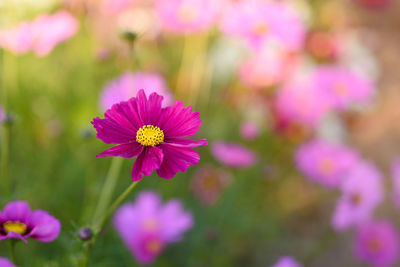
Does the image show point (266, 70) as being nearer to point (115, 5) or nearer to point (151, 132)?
point (115, 5)

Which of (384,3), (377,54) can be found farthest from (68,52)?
(384,3)

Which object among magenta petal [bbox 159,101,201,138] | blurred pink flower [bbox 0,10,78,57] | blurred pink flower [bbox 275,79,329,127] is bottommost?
blurred pink flower [bbox 275,79,329,127]

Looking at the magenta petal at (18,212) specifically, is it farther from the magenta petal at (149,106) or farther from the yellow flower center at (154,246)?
the yellow flower center at (154,246)

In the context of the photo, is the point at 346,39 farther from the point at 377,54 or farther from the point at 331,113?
the point at 331,113

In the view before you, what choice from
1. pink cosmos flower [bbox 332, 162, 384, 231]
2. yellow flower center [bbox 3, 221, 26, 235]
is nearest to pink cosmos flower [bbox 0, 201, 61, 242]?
yellow flower center [bbox 3, 221, 26, 235]

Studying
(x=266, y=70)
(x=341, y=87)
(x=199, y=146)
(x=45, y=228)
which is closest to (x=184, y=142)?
(x=45, y=228)

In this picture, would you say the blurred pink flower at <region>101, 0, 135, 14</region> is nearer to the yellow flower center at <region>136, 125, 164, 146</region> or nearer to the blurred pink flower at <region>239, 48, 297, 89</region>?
the blurred pink flower at <region>239, 48, 297, 89</region>

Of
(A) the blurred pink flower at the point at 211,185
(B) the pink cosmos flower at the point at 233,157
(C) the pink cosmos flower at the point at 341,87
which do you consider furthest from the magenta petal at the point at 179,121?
(C) the pink cosmos flower at the point at 341,87
